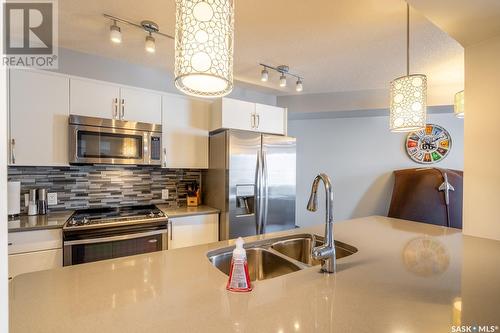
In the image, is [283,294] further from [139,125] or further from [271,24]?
[139,125]

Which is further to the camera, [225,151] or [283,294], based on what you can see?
[225,151]

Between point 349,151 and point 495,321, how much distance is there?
136 inches

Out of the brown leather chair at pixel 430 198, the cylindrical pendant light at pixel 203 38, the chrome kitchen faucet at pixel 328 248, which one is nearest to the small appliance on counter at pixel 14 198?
the cylindrical pendant light at pixel 203 38

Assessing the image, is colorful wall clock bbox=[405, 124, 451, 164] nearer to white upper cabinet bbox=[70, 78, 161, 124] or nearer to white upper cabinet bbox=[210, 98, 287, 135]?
white upper cabinet bbox=[210, 98, 287, 135]

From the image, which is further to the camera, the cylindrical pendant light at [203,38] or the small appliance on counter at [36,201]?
the small appliance on counter at [36,201]

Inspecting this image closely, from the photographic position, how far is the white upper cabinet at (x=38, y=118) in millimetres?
1951

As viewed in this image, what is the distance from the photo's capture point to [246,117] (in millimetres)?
2727

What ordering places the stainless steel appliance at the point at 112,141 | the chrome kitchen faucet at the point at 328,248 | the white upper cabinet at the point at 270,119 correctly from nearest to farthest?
the chrome kitchen faucet at the point at 328,248
the stainless steel appliance at the point at 112,141
the white upper cabinet at the point at 270,119

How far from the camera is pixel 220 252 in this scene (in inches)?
50.3

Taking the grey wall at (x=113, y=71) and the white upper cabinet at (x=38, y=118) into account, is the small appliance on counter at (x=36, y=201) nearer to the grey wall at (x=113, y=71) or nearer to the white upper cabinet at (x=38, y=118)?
the white upper cabinet at (x=38, y=118)

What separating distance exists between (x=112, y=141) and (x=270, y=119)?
171cm

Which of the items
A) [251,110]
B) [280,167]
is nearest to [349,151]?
[280,167]

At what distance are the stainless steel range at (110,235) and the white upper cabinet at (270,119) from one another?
1476 millimetres

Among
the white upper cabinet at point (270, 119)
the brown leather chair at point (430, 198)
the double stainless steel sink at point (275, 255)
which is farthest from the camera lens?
the brown leather chair at point (430, 198)
